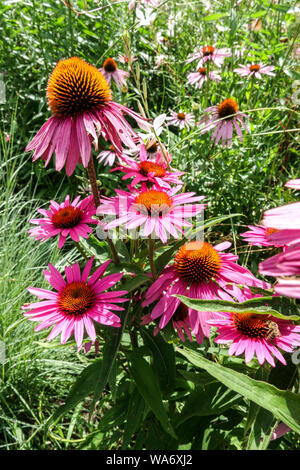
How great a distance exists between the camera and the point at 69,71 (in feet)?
2.09

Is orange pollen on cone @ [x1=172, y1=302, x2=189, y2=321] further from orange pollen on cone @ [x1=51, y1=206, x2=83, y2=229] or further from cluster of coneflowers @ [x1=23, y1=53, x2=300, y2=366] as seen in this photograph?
orange pollen on cone @ [x1=51, y1=206, x2=83, y2=229]

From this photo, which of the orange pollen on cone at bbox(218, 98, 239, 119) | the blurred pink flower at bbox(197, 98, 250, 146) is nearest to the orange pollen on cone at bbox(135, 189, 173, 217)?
the blurred pink flower at bbox(197, 98, 250, 146)

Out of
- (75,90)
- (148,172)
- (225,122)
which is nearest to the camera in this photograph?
(75,90)

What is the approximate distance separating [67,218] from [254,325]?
41 cm

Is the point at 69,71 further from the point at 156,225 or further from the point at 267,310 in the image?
the point at 267,310

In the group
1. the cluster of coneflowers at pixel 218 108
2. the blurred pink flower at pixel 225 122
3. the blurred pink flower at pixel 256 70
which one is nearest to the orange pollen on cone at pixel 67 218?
the cluster of coneflowers at pixel 218 108

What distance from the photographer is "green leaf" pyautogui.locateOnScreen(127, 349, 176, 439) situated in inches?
26.0

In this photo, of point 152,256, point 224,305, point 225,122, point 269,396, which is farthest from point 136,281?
point 225,122

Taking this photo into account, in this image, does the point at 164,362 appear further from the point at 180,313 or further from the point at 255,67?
the point at 255,67

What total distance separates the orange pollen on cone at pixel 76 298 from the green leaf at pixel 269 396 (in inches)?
9.4

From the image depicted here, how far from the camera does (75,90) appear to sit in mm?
625

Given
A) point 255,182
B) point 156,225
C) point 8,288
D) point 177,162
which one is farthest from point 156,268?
point 255,182

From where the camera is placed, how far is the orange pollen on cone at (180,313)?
707 mm
